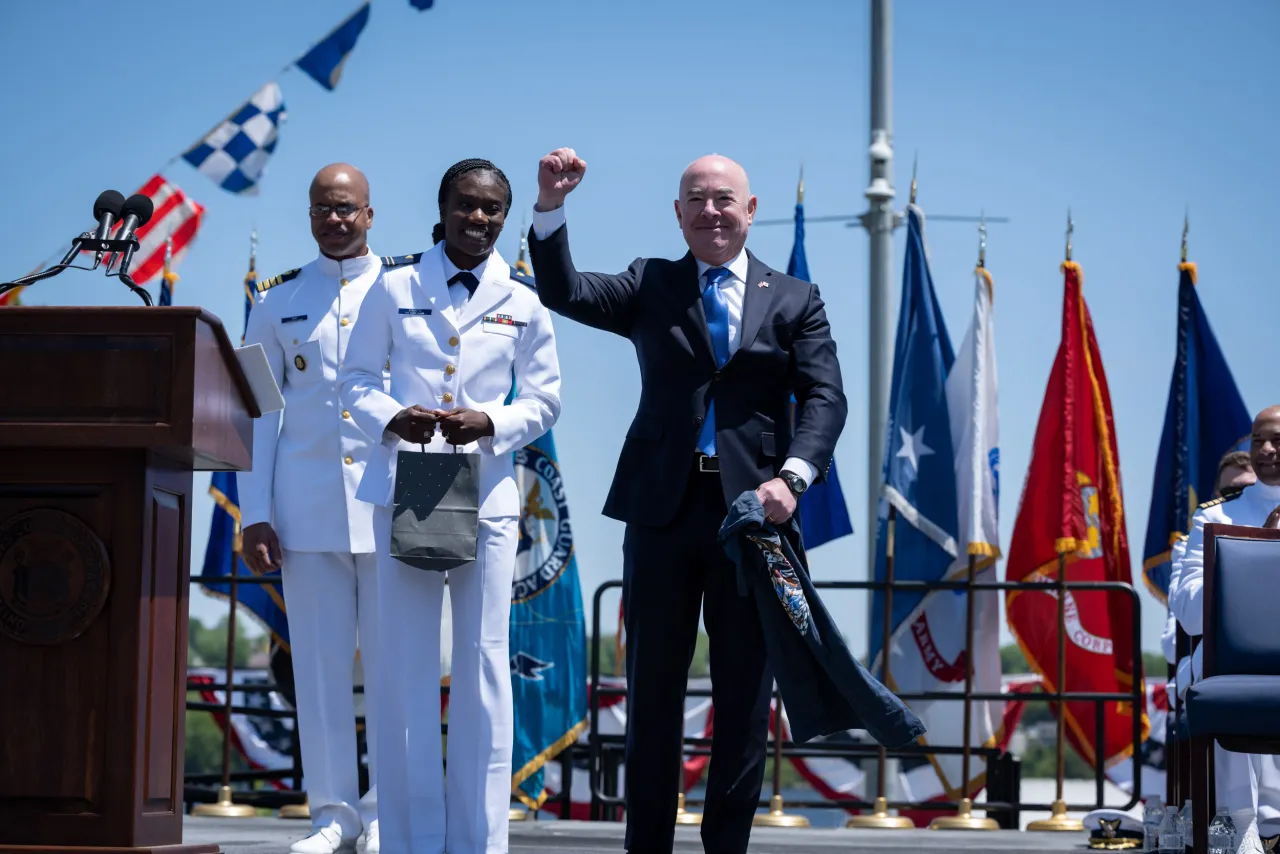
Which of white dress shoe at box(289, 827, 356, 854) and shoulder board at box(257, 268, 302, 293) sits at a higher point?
shoulder board at box(257, 268, 302, 293)

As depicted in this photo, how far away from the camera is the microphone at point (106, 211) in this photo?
3.45 metres

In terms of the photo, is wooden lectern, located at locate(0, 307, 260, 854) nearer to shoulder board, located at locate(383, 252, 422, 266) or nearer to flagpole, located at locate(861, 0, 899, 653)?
shoulder board, located at locate(383, 252, 422, 266)

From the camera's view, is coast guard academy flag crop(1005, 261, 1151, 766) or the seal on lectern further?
coast guard academy flag crop(1005, 261, 1151, 766)

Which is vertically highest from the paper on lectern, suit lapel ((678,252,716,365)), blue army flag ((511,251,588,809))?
suit lapel ((678,252,716,365))

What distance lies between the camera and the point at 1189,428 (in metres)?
8.66

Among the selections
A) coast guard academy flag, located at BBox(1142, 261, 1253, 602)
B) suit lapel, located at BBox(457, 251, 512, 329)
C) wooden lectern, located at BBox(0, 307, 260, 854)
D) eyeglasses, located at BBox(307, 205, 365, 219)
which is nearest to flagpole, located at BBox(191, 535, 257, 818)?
eyeglasses, located at BBox(307, 205, 365, 219)

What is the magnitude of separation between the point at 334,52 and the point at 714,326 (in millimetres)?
5822

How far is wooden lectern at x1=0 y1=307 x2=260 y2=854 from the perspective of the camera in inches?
121

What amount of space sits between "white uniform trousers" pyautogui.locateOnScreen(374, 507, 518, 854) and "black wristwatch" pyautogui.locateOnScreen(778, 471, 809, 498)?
81cm

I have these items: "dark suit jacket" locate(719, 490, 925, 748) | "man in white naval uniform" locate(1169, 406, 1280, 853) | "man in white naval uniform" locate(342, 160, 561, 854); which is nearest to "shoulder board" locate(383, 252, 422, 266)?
"man in white naval uniform" locate(342, 160, 561, 854)

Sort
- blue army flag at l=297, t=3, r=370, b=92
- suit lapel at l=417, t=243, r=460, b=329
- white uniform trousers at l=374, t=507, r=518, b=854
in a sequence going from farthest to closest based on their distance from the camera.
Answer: blue army flag at l=297, t=3, r=370, b=92 → suit lapel at l=417, t=243, r=460, b=329 → white uniform trousers at l=374, t=507, r=518, b=854

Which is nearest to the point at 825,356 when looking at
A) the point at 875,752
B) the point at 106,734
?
the point at 106,734

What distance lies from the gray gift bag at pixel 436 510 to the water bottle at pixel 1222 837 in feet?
9.72

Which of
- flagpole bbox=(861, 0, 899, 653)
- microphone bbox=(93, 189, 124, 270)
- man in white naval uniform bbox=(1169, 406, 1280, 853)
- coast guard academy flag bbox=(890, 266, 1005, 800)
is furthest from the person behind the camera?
flagpole bbox=(861, 0, 899, 653)
